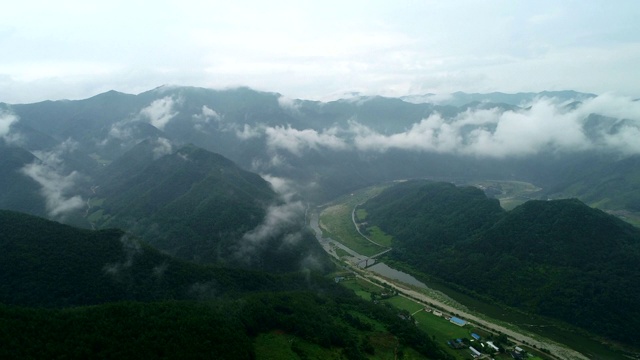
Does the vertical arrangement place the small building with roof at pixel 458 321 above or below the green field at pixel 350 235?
above

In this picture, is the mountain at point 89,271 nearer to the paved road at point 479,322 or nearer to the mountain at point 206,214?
the mountain at point 206,214

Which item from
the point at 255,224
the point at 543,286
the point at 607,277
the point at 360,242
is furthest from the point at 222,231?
the point at 607,277

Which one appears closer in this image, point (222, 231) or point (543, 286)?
point (543, 286)

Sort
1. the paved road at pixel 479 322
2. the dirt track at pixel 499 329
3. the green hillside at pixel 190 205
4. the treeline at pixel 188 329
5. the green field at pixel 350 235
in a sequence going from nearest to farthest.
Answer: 1. the treeline at pixel 188 329
2. the dirt track at pixel 499 329
3. the paved road at pixel 479 322
4. the green hillside at pixel 190 205
5. the green field at pixel 350 235

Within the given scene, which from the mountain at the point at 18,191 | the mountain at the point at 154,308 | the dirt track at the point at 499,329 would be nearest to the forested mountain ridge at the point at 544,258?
the dirt track at the point at 499,329

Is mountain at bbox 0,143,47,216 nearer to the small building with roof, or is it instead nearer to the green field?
the green field

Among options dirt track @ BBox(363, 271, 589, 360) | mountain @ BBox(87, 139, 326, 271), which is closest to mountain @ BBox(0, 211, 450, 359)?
dirt track @ BBox(363, 271, 589, 360)

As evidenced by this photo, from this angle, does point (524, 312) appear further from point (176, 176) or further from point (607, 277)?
point (176, 176)
